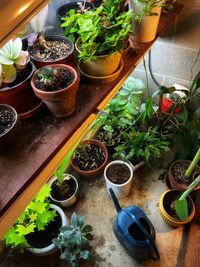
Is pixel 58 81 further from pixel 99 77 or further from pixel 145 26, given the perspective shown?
pixel 145 26

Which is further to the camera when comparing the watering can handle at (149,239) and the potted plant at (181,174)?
the potted plant at (181,174)

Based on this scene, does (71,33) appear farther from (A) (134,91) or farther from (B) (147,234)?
(B) (147,234)

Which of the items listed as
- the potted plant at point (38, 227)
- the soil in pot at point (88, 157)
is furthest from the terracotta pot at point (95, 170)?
the potted plant at point (38, 227)

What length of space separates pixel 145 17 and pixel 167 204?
96cm

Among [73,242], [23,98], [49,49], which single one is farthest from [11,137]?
[73,242]

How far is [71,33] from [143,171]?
3.37 feet

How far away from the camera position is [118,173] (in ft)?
5.15

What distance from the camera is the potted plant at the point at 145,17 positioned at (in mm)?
1005

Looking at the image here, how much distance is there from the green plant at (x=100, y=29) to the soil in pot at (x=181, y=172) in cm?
87

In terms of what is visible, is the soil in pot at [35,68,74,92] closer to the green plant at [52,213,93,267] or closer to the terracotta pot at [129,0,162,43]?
the terracotta pot at [129,0,162,43]

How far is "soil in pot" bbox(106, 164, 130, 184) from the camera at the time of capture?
1.54 metres

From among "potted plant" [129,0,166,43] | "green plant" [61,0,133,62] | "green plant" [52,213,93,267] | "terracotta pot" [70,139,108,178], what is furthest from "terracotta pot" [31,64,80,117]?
"terracotta pot" [70,139,108,178]

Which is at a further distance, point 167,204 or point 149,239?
point 167,204

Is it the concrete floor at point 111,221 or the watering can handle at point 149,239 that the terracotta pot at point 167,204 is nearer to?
the concrete floor at point 111,221
